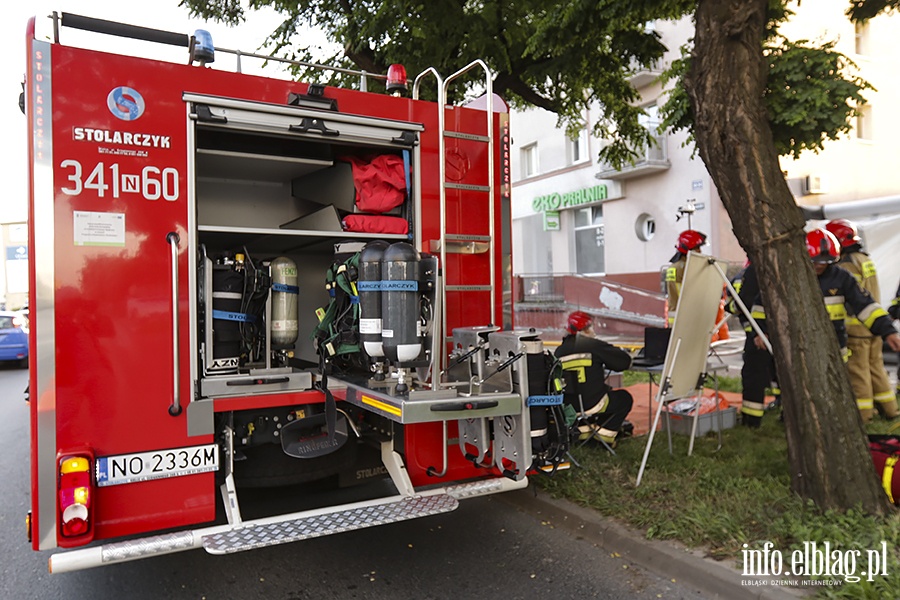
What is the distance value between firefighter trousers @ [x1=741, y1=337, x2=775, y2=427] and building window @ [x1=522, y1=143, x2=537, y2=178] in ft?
64.4

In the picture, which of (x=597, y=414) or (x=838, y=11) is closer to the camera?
(x=597, y=414)

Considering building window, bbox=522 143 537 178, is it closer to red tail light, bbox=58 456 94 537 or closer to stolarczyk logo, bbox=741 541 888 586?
stolarczyk logo, bbox=741 541 888 586

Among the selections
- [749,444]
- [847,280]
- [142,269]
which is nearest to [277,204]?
[142,269]

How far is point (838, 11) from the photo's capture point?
1822cm

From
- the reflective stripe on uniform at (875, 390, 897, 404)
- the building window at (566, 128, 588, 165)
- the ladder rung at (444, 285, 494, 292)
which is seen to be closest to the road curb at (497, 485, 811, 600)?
the ladder rung at (444, 285, 494, 292)

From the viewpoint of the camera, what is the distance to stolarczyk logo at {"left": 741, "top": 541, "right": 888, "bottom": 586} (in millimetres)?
3213

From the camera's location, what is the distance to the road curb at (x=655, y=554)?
337cm

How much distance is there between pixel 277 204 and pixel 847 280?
16.0 feet

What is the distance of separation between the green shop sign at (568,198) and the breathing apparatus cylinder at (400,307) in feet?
63.5

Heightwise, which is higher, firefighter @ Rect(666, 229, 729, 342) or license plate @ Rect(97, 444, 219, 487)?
firefighter @ Rect(666, 229, 729, 342)

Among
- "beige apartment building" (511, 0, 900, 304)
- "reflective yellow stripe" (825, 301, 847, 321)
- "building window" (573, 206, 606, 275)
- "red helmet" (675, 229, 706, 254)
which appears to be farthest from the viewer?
"building window" (573, 206, 606, 275)

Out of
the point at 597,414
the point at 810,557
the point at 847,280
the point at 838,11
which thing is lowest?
the point at 810,557

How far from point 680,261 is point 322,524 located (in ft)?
18.4

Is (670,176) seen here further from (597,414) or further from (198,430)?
(198,430)
